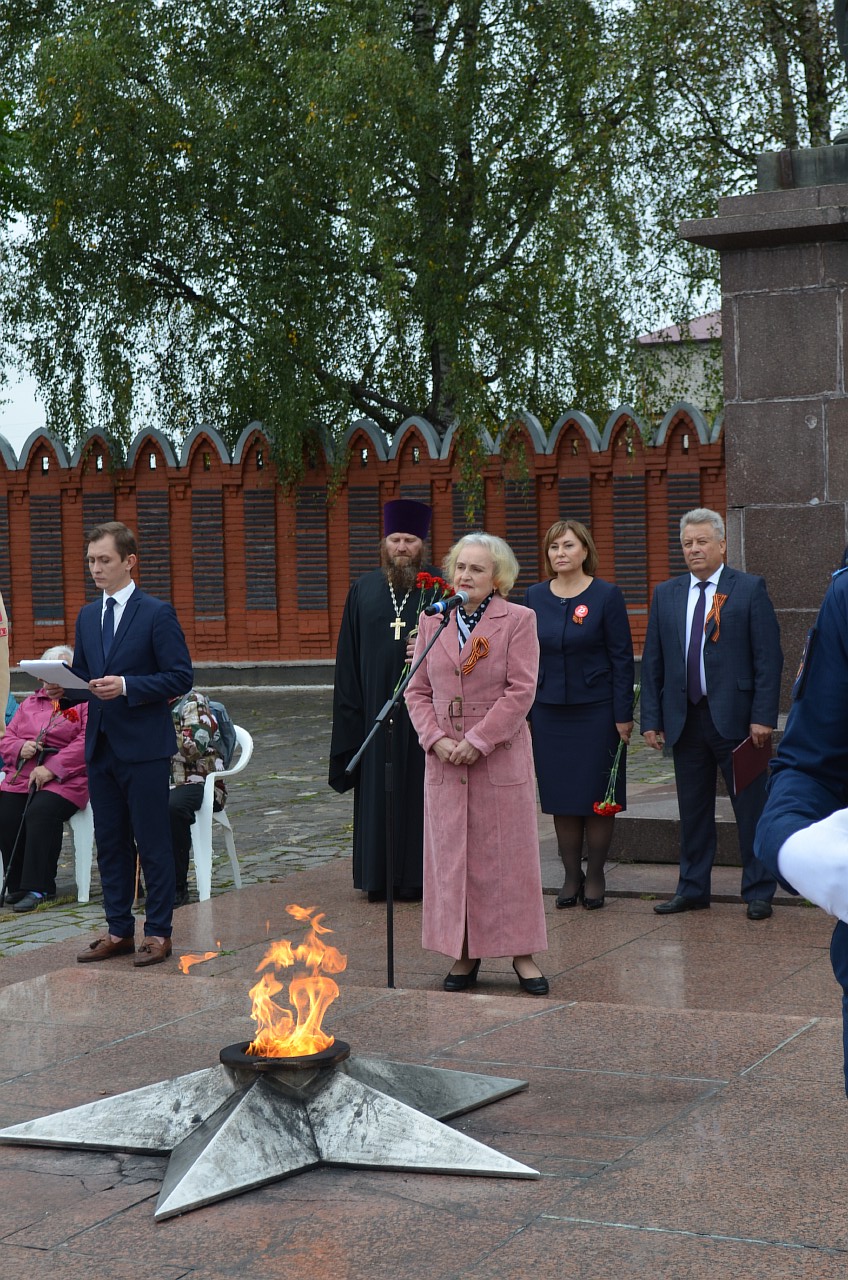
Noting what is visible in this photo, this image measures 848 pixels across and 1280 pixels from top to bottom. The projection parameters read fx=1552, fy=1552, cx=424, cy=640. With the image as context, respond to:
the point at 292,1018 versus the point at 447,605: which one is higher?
the point at 447,605

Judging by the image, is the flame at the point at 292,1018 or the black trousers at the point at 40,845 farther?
the black trousers at the point at 40,845

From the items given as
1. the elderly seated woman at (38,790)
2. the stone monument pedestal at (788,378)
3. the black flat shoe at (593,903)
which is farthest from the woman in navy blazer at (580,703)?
the elderly seated woman at (38,790)

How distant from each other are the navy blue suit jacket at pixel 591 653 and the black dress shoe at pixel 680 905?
2.97 ft

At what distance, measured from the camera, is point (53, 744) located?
8.78 m

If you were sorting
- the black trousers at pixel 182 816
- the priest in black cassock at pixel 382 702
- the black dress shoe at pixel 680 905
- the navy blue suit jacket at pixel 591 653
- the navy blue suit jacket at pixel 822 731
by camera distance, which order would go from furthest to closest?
the black trousers at pixel 182 816 → the priest in black cassock at pixel 382 702 → the navy blue suit jacket at pixel 591 653 → the black dress shoe at pixel 680 905 → the navy blue suit jacket at pixel 822 731

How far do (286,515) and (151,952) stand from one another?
1538cm

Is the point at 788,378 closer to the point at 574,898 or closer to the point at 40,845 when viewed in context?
the point at 574,898

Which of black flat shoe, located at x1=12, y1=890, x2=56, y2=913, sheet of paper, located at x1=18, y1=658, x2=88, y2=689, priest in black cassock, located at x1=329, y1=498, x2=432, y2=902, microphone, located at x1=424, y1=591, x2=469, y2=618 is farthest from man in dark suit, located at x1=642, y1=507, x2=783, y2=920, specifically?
black flat shoe, located at x1=12, y1=890, x2=56, y2=913

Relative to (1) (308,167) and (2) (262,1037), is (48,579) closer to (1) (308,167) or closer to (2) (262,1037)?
(1) (308,167)

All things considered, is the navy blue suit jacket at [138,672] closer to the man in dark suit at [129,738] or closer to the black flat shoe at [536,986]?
the man in dark suit at [129,738]

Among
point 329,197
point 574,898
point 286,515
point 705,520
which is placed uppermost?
point 329,197

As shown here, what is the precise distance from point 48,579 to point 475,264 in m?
7.78

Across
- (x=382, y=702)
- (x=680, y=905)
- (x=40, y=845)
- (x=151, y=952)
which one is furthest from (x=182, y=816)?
(x=680, y=905)

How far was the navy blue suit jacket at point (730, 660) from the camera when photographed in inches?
279
